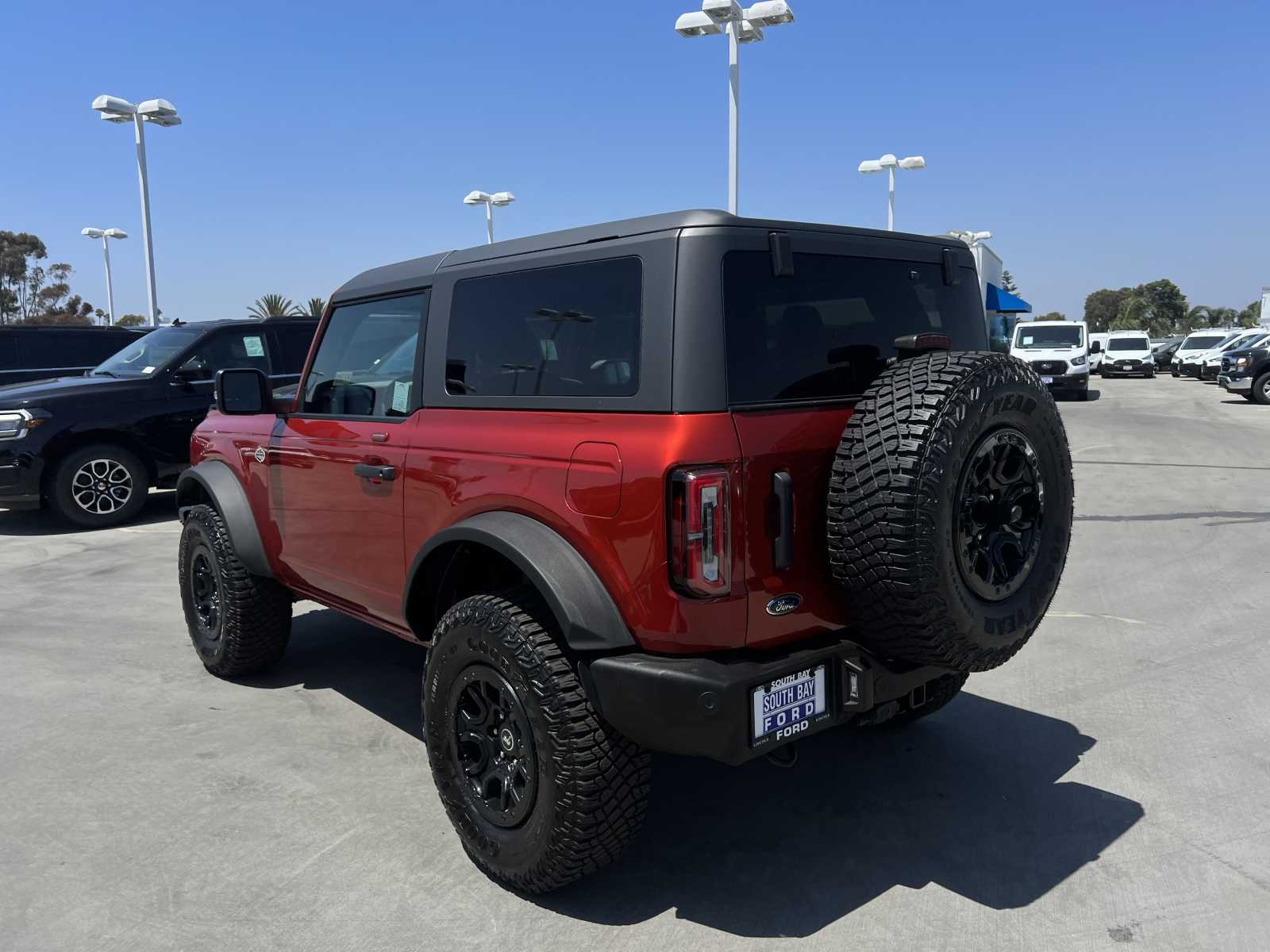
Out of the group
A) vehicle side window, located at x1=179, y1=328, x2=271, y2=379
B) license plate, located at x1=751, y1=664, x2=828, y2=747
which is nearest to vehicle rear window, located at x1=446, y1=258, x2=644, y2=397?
license plate, located at x1=751, y1=664, x2=828, y2=747

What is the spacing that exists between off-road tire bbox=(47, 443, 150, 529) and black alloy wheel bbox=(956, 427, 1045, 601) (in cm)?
872

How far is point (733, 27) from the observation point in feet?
51.7

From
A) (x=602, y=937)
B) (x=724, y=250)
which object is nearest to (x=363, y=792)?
(x=602, y=937)

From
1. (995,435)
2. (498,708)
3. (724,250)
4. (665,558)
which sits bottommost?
(498,708)

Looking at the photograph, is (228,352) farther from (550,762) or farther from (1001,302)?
(1001,302)

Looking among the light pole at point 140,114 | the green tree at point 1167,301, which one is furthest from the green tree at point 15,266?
the green tree at point 1167,301

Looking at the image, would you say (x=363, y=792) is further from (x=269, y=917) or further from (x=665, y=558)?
(x=665, y=558)

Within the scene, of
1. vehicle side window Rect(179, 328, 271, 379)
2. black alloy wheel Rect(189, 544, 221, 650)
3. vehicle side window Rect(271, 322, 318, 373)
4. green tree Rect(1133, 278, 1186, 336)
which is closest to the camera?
black alloy wheel Rect(189, 544, 221, 650)

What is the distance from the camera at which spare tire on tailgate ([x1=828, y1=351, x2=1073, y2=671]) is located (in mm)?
2615

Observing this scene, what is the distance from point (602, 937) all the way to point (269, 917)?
0.98 meters

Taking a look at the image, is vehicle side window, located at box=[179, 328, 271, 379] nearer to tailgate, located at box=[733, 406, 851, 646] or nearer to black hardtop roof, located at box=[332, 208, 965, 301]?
black hardtop roof, located at box=[332, 208, 965, 301]

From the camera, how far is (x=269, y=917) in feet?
9.41

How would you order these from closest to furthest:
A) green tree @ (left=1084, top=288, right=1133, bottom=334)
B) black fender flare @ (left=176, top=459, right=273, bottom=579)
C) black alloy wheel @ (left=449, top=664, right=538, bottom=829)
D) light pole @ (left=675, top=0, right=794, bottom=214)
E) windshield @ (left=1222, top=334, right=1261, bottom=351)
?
1. black alloy wheel @ (left=449, top=664, right=538, bottom=829)
2. black fender flare @ (left=176, top=459, right=273, bottom=579)
3. light pole @ (left=675, top=0, right=794, bottom=214)
4. windshield @ (left=1222, top=334, right=1261, bottom=351)
5. green tree @ (left=1084, top=288, right=1133, bottom=334)

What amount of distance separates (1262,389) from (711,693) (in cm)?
2412
